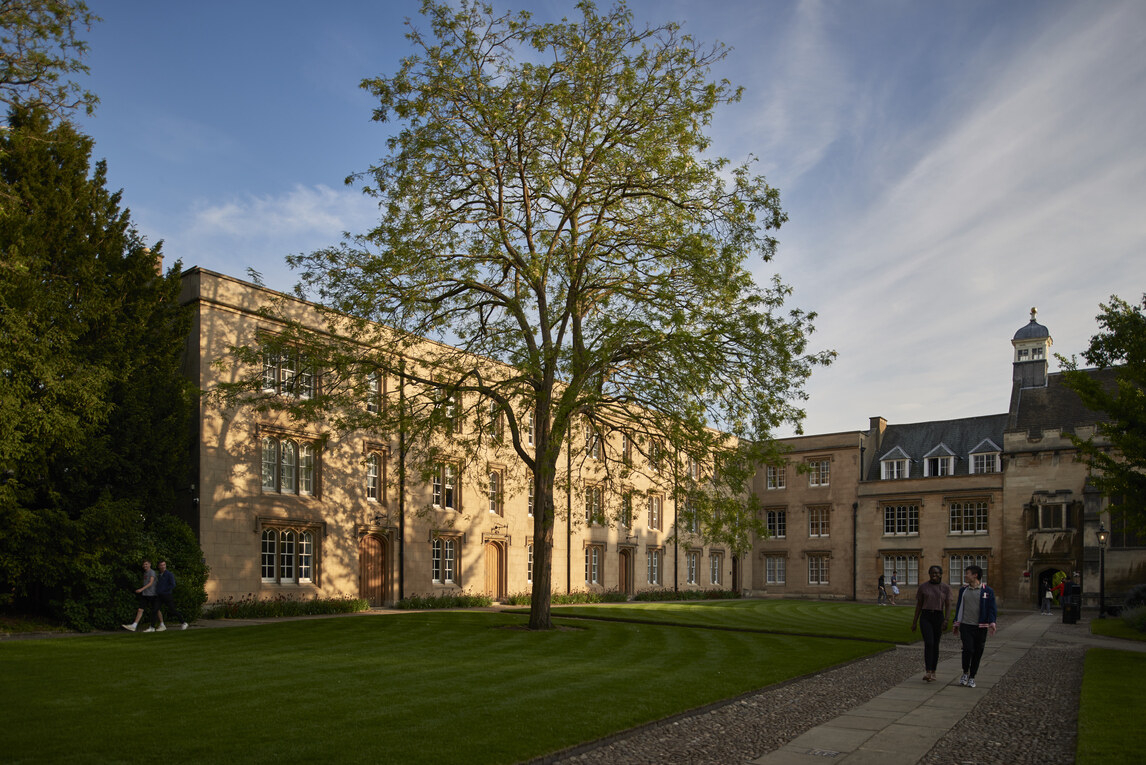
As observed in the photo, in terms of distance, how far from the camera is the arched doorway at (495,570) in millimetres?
34219

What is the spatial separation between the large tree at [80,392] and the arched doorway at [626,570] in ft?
80.6

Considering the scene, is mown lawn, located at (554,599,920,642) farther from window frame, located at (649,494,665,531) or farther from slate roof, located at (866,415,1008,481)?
slate roof, located at (866,415,1008,481)

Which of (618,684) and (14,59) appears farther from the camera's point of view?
(14,59)

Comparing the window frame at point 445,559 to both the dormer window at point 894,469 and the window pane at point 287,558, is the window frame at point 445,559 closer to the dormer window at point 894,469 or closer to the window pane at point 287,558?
the window pane at point 287,558

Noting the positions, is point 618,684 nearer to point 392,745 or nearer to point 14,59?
point 392,745

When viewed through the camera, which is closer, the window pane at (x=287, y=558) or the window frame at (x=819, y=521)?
the window pane at (x=287, y=558)

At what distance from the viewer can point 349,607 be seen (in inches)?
1046

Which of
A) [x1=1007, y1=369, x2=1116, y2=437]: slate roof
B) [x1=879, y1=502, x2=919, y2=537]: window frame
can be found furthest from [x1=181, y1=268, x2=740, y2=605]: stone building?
[x1=1007, y1=369, x2=1116, y2=437]: slate roof

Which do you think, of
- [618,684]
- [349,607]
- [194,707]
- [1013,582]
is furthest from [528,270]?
[1013,582]

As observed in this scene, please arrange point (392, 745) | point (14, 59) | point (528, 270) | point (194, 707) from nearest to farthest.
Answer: point (392, 745), point (194, 707), point (14, 59), point (528, 270)

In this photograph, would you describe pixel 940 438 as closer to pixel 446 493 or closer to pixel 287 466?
pixel 446 493

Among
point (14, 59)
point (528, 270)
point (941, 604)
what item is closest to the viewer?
point (941, 604)

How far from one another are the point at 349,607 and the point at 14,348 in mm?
12868

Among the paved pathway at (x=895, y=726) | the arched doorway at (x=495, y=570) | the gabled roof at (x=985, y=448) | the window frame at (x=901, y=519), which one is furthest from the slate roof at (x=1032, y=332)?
the paved pathway at (x=895, y=726)
